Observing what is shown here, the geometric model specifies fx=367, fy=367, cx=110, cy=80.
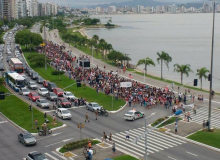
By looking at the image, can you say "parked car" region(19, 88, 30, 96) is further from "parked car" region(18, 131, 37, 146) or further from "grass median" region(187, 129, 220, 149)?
"grass median" region(187, 129, 220, 149)

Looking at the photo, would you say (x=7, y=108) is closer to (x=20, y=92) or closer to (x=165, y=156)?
(x=20, y=92)

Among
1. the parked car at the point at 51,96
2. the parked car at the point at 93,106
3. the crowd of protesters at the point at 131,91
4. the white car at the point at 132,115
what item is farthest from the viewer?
the parked car at the point at 51,96

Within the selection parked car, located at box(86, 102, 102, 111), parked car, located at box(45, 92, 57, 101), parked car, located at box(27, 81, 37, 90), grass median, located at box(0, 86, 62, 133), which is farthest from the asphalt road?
parked car, located at box(27, 81, 37, 90)

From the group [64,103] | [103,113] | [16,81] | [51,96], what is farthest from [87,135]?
[16,81]

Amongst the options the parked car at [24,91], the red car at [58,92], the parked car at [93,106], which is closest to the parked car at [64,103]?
the parked car at [93,106]

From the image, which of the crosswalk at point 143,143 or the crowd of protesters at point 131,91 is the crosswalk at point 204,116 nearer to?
the crowd of protesters at point 131,91

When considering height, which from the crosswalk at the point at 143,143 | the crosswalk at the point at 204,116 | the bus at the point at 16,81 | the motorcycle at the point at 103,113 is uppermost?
the bus at the point at 16,81
